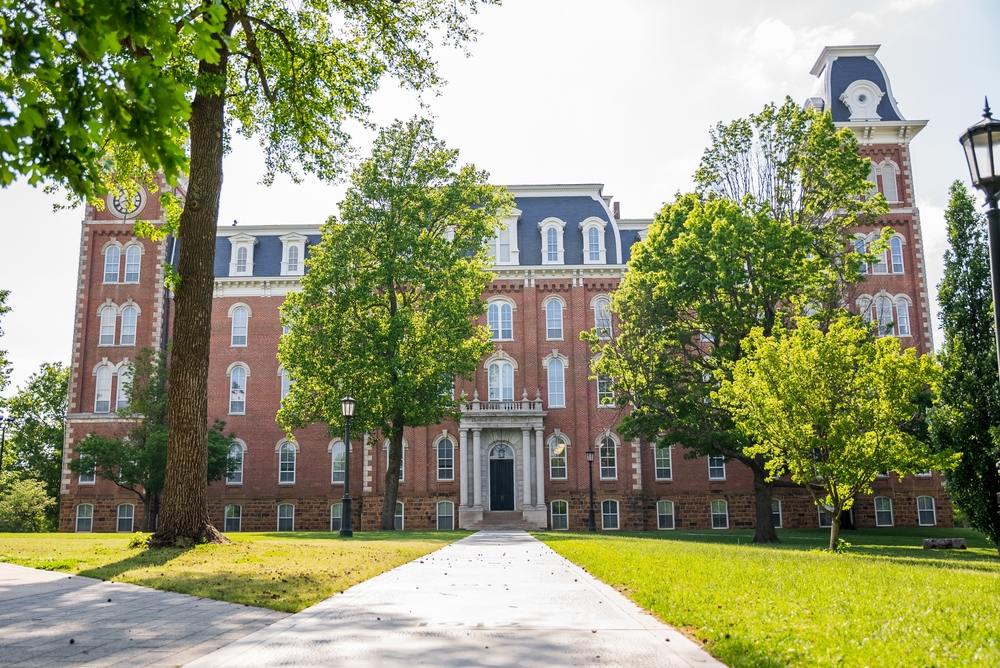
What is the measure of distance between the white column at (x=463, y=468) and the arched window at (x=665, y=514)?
9566mm

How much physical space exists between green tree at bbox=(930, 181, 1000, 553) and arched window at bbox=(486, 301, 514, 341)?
76.2 feet

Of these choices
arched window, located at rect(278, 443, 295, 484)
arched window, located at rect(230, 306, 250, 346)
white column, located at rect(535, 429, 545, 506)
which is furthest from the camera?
arched window, located at rect(230, 306, 250, 346)

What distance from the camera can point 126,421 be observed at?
39.9 meters

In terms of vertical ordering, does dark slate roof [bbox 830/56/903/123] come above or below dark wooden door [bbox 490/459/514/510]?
above

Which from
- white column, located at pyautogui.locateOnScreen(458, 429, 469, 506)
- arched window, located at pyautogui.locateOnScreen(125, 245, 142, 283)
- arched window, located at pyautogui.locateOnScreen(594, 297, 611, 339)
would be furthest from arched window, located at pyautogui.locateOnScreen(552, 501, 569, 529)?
arched window, located at pyautogui.locateOnScreen(125, 245, 142, 283)

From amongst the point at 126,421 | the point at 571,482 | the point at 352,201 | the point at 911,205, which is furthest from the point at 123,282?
the point at 911,205

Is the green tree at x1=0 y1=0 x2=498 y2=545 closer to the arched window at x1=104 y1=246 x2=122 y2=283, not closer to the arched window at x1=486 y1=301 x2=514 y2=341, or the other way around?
the arched window at x1=486 y1=301 x2=514 y2=341

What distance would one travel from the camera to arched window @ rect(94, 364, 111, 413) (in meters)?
41.0

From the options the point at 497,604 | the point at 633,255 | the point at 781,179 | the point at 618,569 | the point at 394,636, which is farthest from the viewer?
the point at 633,255

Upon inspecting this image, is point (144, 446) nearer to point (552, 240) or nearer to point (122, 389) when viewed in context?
point (122, 389)

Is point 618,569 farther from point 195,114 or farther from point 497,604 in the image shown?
point 195,114

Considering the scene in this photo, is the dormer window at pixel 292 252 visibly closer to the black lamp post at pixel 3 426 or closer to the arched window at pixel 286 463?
the arched window at pixel 286 463

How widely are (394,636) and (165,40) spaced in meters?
4.58

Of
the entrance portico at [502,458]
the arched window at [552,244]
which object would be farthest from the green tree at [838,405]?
the arched window at [552,244]
